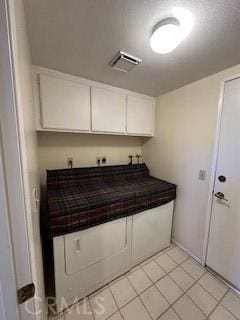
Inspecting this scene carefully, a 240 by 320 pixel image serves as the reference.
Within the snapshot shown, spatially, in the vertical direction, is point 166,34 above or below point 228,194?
above

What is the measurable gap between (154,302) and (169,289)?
22 centimetres

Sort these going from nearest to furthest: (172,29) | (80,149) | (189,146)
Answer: (172,29), (189,146), (80,149)

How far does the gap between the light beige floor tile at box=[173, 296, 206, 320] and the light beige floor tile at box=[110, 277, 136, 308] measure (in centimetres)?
41

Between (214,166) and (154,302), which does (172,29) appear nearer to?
(214,166)

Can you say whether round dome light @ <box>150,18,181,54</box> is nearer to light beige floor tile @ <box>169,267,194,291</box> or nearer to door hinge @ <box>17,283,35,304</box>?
door hinge @ <box>17,283,35,304</box>

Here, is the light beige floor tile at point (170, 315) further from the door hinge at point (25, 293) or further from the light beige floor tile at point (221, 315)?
the door hinge at point (25, 293)

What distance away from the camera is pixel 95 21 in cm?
92

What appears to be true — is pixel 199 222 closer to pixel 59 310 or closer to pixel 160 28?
pixel 59 310

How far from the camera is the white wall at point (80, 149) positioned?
183 centimetres

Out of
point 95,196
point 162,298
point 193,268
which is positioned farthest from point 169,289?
point 95,196

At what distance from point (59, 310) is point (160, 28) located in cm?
233

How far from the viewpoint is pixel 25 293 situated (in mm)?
491

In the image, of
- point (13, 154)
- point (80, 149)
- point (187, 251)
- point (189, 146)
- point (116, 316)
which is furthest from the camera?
point (80, 149)

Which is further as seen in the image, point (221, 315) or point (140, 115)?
point (140, 115)
